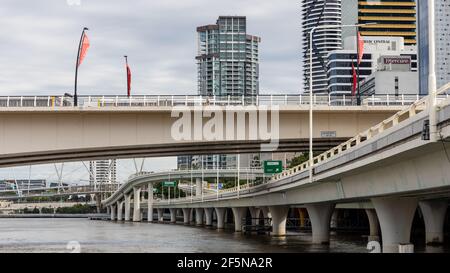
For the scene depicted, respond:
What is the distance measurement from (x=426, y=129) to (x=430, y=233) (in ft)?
147

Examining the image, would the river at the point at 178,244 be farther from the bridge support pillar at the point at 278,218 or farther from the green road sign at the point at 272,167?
the green road sign at the point at 272,167

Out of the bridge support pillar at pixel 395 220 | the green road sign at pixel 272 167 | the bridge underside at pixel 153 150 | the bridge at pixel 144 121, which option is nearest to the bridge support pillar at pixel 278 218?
the green road sign at pixel 272 167

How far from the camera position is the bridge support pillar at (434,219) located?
67.1 meters

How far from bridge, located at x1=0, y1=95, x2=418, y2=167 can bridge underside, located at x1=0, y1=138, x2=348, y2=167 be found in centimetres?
31

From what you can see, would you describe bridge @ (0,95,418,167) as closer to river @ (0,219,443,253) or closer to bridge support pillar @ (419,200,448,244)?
river @ (0,219,443,253)

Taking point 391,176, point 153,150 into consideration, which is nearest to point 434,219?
point 153,150

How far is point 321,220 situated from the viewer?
67.9 m

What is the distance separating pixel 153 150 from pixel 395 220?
2759 cm

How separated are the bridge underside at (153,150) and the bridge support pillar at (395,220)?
18676 millimetres

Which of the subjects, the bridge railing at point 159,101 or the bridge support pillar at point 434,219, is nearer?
the bridge railing at point 159,101

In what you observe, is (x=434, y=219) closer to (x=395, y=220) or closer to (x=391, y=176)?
(x=395, y=220)

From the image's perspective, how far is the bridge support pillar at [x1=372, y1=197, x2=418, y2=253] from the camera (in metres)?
42.2

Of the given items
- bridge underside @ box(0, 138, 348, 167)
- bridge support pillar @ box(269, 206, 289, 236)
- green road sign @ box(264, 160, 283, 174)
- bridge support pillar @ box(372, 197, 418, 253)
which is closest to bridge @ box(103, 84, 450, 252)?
bridge support pillar @ box(372, 197, 418, 253)
